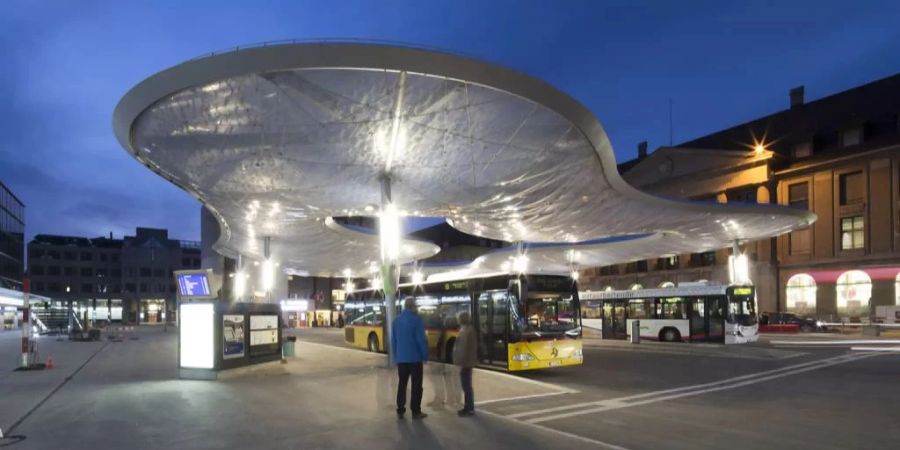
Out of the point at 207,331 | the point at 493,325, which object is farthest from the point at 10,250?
the point at 493,325

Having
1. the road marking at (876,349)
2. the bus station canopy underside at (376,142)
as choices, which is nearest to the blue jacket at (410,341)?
the bus station canopy underside at (376,142)

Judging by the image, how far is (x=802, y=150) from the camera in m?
49.6

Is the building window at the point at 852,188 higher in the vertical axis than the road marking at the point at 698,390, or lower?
higher

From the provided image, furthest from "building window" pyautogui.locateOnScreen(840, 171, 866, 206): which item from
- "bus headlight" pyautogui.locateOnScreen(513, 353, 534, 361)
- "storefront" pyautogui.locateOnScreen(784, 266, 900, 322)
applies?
"bus headlight" pyautogui.locateOnScreen(513, 353, 534, 361)

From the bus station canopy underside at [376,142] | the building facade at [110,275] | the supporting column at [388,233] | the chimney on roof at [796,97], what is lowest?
the building facade at [110,275]

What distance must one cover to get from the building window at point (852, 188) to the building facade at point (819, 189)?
0.07 metres

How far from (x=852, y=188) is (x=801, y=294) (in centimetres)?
865

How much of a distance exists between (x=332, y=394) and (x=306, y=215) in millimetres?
14313

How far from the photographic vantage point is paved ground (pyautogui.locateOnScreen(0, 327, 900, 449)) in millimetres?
8672

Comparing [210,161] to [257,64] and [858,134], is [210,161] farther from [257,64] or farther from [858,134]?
[858,134]

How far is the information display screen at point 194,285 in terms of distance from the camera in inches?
629

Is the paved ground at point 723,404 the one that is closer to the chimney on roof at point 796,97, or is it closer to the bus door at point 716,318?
the bus door at point 716,318

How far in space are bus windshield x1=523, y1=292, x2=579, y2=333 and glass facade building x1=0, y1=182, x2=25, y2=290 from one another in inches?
2623

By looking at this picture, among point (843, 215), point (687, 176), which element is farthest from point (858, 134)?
point (687, 176)
